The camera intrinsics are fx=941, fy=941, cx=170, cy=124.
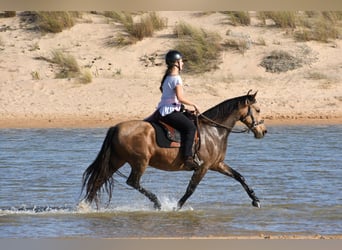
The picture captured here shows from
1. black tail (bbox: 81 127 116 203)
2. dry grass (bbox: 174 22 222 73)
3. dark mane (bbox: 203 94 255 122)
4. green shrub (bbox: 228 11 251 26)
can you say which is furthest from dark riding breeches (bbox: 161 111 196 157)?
green shrub (bbox: 228 11 251 26)

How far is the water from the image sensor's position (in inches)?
386

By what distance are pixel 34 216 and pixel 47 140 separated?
7.27 metres

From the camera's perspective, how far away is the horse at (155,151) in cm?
1045

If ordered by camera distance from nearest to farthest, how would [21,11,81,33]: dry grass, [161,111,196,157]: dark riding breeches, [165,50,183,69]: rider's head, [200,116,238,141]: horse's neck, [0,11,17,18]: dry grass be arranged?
1. [165,50,183,69]: rider's head
2. [161,111,196,157]: dark riding breeches
3. [200,116,238,141]: horse's neck
4. [21,11,81,33]: dry grass
5. [0,11,17,18]: dry grass

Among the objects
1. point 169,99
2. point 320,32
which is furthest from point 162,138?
point 320,32

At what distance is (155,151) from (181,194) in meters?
1.77

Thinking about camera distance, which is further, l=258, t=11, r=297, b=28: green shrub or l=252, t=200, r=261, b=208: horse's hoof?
l=258, t=11, r=297, b=28: green shrub

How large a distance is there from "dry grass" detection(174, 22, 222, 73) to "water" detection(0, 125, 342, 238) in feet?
14.3

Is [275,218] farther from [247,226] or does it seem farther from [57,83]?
[57,83]

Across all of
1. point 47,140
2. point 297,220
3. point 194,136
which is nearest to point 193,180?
point 194,136

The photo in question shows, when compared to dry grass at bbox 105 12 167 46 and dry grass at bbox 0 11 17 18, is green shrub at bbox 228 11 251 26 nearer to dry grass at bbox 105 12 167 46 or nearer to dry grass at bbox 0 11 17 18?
dry grass at bbox 105 12 167 46

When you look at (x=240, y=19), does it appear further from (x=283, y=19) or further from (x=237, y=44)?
(x=237, y=44)

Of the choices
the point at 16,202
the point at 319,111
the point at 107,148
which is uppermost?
the point at 107,148

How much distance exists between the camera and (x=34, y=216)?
10.4 m
